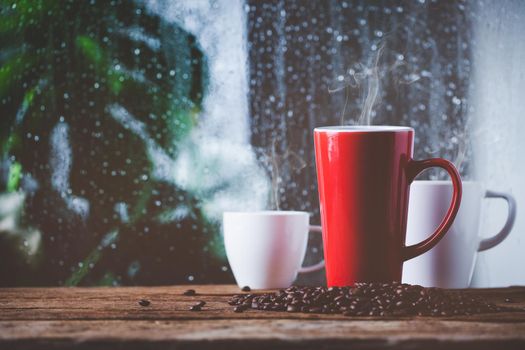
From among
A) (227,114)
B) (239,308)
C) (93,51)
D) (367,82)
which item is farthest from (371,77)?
(239,308)

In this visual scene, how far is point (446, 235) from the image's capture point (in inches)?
39.7

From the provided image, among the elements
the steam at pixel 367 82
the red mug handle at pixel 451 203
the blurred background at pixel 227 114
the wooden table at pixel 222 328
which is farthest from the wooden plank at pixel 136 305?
the steam at pixel 367 82

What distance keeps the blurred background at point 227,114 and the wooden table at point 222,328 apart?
41cm

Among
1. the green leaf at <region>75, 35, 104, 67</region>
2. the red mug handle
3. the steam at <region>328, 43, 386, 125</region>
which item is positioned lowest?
the red mug handle

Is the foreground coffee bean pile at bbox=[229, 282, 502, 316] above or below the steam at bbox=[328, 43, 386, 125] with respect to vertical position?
below

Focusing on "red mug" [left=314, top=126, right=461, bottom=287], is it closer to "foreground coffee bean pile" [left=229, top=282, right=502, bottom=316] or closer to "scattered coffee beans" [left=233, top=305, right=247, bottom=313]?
"foreground coffee bean pile" [left=229, top=282, right=502, bottom=316]

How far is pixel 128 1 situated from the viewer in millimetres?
1302

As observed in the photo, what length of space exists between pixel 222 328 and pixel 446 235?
477 mm

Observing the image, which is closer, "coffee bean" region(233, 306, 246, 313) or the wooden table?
the wooden table

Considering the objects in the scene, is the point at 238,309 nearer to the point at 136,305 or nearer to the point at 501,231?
the point at 136,305

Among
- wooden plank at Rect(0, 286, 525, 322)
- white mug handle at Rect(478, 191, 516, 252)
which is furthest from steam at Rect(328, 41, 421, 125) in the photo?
wooden plank at Rect(0, 286, 525, 322)

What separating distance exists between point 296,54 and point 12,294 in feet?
2.23

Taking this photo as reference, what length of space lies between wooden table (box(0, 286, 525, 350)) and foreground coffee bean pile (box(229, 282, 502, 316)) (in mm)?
→ 21

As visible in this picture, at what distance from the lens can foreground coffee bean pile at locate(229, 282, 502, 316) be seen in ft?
2.49
